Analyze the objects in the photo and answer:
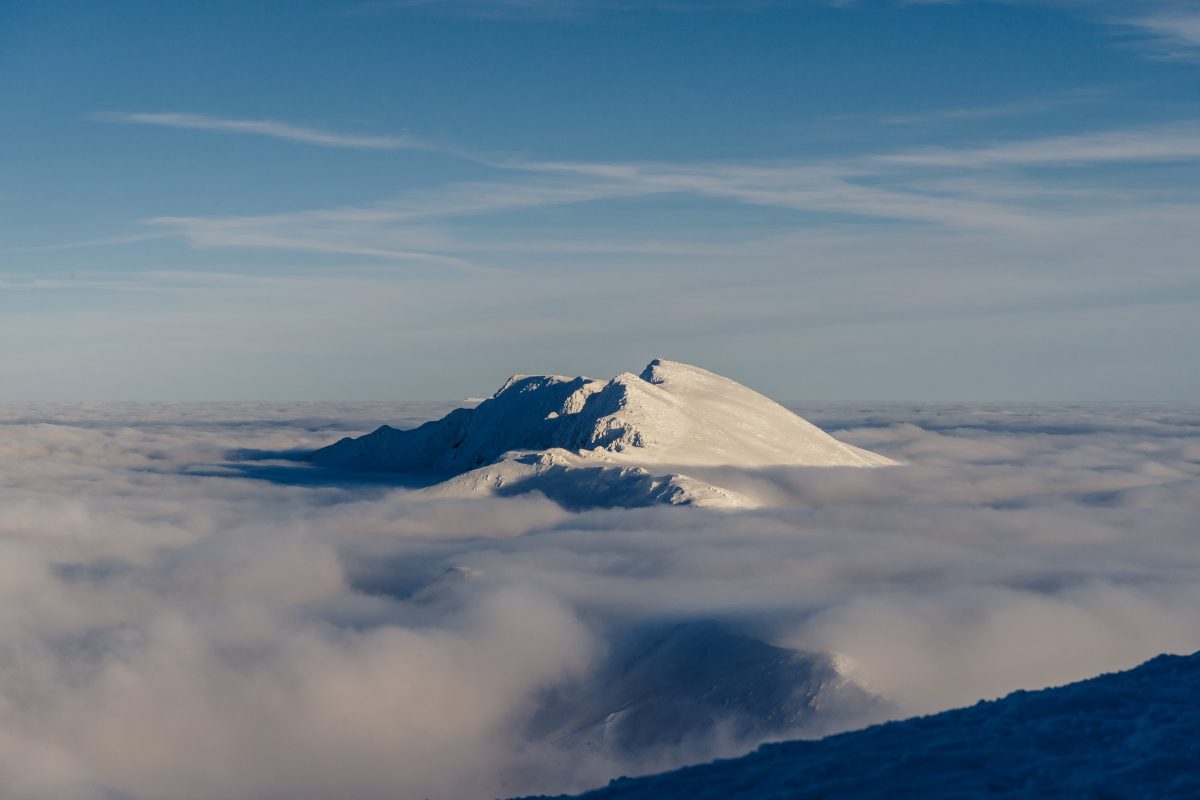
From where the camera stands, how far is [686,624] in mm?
57781

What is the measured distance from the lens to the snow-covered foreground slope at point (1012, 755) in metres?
15.6

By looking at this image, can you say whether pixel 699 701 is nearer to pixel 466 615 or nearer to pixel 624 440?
pixel 466 615

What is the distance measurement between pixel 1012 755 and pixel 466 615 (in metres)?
57.2

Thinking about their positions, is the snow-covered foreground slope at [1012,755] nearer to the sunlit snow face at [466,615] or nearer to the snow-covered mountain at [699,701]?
the snow-covered mountain at [699,701]

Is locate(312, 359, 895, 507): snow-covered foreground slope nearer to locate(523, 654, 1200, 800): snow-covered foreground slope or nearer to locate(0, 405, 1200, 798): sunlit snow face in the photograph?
locate(0, 405, 1200, 798): sunlit snow face

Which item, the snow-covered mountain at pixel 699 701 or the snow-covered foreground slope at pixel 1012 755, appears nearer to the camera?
the snow-covered foreground slope at pixel 1012 755

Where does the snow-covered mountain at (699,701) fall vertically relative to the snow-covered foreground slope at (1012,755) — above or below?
below

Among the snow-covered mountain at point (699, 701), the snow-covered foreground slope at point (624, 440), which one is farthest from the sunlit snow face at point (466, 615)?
the snow-covered foreground slope at point (624, 440)

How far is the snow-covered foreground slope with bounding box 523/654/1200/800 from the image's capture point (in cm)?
1562

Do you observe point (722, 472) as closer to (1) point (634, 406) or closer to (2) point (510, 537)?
(1) point (634, 406)

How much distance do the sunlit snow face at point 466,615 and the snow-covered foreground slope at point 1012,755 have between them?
2543 cm

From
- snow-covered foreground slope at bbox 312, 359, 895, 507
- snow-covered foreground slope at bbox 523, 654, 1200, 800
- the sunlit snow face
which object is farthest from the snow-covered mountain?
snow-covered foreground slope at bbox 312, 359, 895, 507

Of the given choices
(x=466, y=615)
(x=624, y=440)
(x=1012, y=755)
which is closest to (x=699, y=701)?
(x=466, y=615)

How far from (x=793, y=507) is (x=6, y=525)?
9180cm
